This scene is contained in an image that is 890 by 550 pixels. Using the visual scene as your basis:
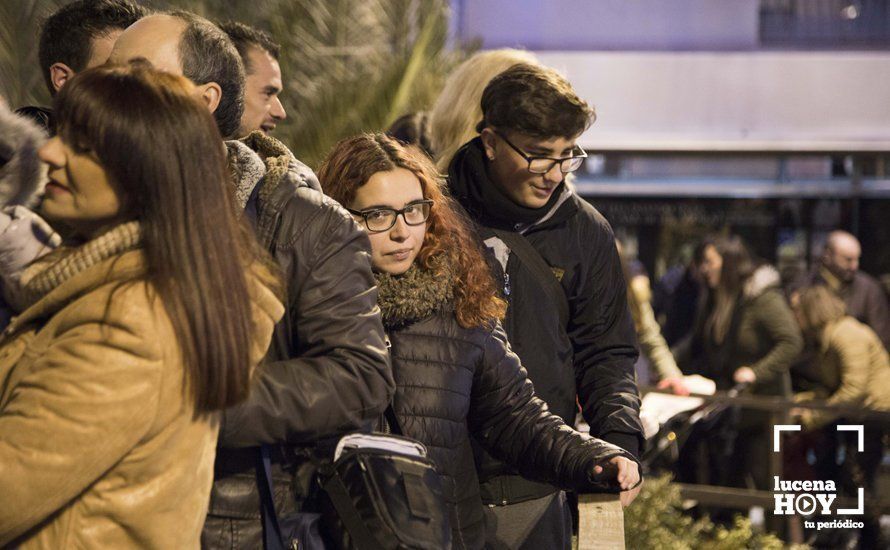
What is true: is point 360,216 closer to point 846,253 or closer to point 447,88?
point 447,88

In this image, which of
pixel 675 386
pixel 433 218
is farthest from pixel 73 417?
pixel 675 386

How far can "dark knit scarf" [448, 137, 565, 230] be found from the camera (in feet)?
13.0

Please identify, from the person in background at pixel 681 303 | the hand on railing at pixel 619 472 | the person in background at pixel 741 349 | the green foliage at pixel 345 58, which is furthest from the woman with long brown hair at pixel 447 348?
the person in background at pixel 681 303

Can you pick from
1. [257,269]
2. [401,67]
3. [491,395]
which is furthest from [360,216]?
[401,67]

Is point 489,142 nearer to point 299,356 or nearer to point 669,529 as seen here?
point 299,356

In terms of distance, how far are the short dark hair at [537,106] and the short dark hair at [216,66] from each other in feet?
4.11

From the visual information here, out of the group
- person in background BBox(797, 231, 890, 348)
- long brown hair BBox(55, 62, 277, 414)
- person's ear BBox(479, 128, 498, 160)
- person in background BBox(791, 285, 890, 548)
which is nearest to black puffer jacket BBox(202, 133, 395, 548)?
long brown hair BBox(55, 62, 277, 414)

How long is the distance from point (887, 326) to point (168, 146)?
30.2 ft

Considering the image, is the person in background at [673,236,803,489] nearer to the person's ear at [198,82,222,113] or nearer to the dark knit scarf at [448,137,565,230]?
the dark knit scarf at [448,137,565,230]

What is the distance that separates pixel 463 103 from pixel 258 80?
69 centimetres

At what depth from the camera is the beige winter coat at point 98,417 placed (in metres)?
2.09

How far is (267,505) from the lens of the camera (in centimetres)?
256

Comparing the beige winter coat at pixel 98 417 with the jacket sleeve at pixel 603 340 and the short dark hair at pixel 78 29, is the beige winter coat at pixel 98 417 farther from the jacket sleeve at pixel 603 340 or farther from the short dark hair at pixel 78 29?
the jacket sleeve at pixel 603 340

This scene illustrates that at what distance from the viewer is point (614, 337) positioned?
13.3ft
